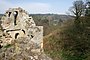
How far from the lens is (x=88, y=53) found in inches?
1017

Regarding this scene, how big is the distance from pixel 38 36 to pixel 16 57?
689 centimetres

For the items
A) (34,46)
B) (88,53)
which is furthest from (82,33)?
(34,46)

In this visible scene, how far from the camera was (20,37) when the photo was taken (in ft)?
46.4

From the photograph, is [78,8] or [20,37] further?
[78,8]

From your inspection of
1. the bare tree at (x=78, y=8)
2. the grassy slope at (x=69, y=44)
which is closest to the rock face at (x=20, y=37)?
the grassy slope at (x=69, y=44)

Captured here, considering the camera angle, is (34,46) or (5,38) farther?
(5,38)

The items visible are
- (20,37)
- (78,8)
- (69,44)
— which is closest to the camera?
(20,37)

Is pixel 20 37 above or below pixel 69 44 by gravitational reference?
above

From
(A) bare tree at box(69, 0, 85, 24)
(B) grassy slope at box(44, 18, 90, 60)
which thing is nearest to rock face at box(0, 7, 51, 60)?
(B) grassy slope at box(44, 18, 90, 60)

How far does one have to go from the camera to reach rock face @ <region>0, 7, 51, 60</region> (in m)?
11.9

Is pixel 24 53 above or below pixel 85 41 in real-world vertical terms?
above

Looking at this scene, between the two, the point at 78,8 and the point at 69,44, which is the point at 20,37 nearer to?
the point at 69,44

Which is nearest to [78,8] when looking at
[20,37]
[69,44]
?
[69,44]

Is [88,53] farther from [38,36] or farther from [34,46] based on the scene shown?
[34,46]
